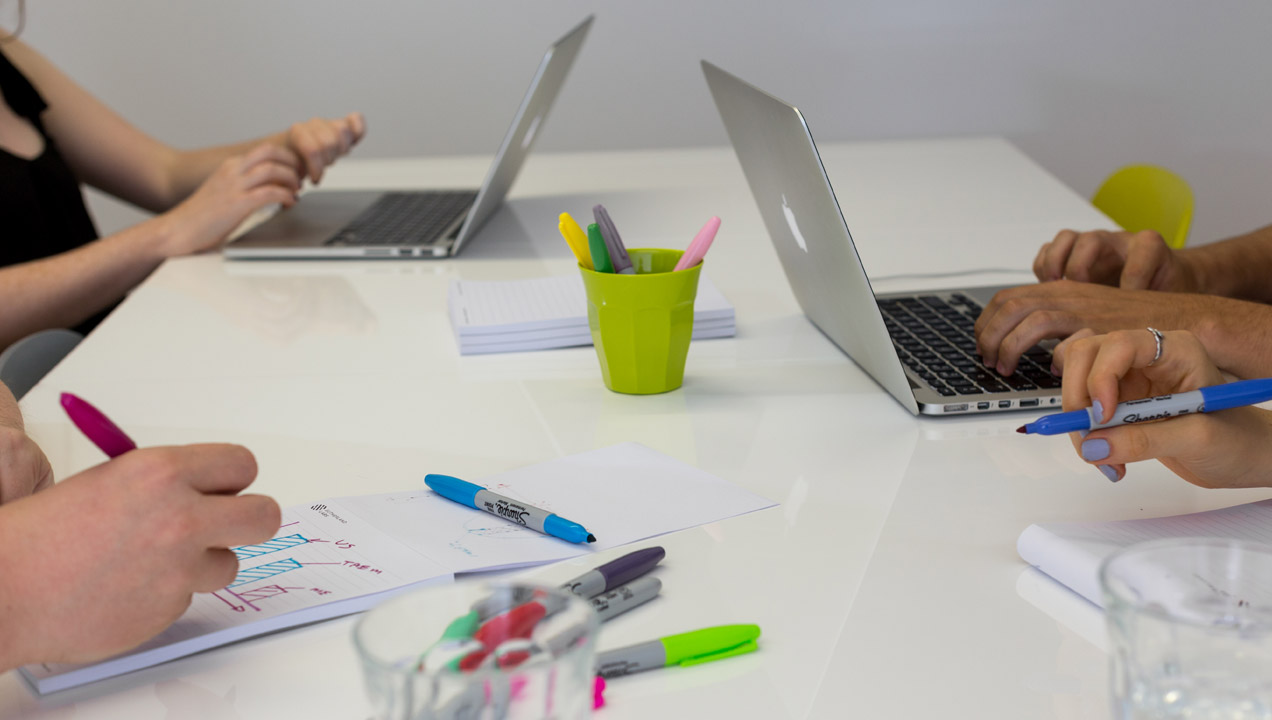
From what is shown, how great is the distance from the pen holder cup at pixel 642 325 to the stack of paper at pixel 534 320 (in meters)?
0.10

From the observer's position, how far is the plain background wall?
3.06 m

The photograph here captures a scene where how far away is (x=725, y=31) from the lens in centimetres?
307

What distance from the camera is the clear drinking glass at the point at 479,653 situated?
413 mm

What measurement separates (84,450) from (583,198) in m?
1.00

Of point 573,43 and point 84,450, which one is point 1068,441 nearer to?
point 84,450

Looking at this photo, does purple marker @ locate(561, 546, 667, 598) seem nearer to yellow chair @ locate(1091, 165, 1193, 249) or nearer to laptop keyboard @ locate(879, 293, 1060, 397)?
laptop keyboard @ locate(879, 293, 1060, 397)

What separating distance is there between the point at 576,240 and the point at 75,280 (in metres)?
0.79

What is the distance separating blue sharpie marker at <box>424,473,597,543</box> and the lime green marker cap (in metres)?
0.13

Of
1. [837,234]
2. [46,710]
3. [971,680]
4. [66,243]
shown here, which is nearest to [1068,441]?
[837,234]

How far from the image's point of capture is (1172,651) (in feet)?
1.46

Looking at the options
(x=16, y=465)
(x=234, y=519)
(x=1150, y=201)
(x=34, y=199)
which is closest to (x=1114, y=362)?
(x=234, y=519)

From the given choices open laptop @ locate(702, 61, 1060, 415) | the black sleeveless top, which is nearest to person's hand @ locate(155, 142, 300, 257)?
the black sleeveless top

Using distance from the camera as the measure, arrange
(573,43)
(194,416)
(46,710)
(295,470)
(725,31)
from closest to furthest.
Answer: (46,710)
(295,470)
(194,416)
(573,43)
(725,31)

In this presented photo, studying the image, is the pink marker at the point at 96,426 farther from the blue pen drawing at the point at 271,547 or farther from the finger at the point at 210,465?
the blue pen drawing at the point at 271,547
